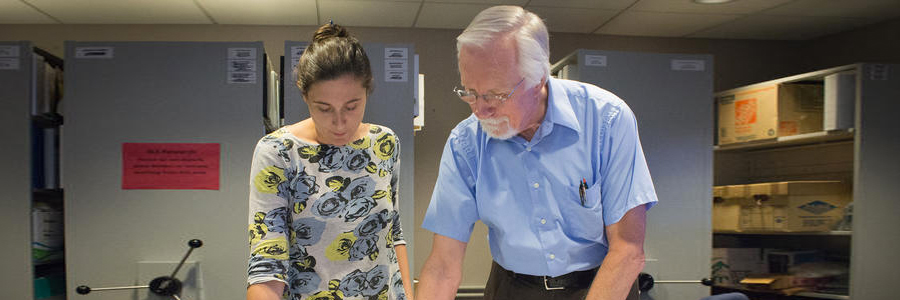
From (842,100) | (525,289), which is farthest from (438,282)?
(842,100)

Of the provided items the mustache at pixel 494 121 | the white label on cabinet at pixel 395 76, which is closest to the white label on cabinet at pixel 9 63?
the white label on cabinet at pixel 395 76

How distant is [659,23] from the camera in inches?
157

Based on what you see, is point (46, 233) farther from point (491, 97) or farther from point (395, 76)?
point (491, 97)

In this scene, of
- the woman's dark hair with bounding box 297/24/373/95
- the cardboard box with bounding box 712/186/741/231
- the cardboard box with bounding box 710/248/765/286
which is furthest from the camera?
the cardboard box with bounding box 710/248/765/286

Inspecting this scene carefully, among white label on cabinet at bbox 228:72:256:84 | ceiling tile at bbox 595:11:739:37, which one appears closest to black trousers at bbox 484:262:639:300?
white label on cabinet at bbox 228:72:256:84

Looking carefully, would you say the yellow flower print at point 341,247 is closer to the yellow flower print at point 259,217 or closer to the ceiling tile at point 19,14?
the yellow flower print at point 259,217

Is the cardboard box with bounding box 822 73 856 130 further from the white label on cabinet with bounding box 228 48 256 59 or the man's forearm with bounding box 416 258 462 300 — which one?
the white label on cabinet with bounding box 228 48 256 59

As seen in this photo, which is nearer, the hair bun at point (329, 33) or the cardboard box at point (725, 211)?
the hair bun at point (329, 33)

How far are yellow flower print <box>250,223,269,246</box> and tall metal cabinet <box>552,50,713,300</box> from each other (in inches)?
73.1

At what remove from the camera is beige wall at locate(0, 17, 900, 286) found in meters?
3.88

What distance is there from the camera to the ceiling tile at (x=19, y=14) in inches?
134

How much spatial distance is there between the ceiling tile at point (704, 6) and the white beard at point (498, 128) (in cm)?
274

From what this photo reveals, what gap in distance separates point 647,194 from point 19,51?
8.33ft

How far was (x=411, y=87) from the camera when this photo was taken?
2211mm
